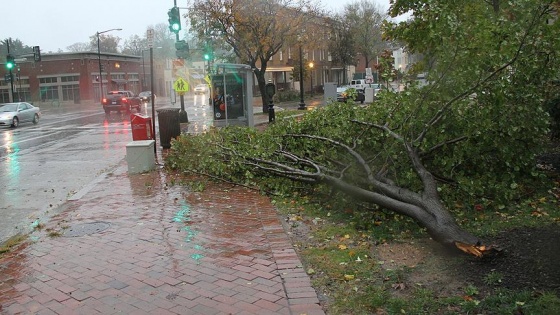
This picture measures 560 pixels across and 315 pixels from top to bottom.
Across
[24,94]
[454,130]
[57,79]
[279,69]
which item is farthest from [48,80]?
[454,130]

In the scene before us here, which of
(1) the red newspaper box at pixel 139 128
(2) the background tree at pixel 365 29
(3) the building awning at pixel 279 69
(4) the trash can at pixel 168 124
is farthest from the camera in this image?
(2) the background tree at pixel 365 29

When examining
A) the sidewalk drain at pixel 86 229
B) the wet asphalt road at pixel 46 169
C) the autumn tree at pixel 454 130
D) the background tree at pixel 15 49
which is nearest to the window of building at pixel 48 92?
the background tree at pixel 15 49

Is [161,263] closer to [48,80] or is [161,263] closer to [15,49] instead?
[48,80]

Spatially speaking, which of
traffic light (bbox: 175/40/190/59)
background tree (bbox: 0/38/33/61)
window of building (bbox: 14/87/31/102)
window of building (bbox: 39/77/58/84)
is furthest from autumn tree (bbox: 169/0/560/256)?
background tree (bbox: 0/38/33/61)

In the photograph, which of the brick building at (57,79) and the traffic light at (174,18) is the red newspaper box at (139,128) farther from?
the brick building at (57,79)

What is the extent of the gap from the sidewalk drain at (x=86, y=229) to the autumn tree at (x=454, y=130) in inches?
104

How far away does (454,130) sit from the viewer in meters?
6.92

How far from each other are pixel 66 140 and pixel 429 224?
1764 cm

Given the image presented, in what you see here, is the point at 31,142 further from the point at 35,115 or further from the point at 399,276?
the point at 399,276

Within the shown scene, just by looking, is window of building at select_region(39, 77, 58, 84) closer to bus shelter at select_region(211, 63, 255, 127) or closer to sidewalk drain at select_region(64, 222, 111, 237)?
bus shelter at select_region(211, 63, 255, 127)

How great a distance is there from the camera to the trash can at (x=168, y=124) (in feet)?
47.0

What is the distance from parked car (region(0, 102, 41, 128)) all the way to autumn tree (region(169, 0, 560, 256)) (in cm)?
2446

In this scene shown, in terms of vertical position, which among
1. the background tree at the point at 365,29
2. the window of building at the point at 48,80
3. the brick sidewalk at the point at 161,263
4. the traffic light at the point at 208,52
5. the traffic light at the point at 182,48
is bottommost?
the brick sidewalk at the point at 161,263

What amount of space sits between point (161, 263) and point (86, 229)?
2011 mm
